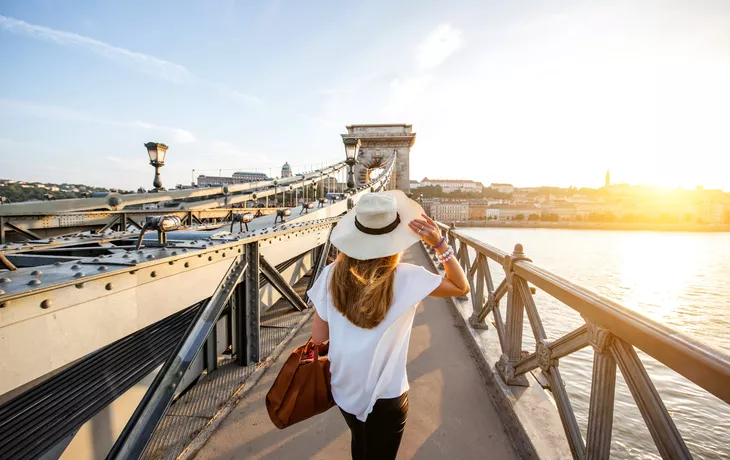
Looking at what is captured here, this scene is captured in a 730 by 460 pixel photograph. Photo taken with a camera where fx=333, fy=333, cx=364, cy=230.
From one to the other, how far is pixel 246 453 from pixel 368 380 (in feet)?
3.69

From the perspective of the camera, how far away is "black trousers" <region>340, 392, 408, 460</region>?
115 cm

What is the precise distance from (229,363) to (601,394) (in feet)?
7.95

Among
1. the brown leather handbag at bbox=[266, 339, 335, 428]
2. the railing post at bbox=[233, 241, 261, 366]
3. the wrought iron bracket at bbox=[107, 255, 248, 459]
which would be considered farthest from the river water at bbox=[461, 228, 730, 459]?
the railing post at bbox=[233, 241, 261, 366]

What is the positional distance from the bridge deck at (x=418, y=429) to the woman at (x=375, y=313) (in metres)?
0.77

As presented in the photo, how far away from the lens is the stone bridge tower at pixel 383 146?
25453 millimetres

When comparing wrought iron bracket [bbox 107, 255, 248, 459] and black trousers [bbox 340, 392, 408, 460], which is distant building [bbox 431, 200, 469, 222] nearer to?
wrought iron bracket [bbox 107, 255, 248, 459]

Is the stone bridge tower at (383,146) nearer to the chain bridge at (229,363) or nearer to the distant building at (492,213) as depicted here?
the chain bridge at (229,363)

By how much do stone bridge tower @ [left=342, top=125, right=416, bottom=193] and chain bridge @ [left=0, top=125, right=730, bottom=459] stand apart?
22.7 metres

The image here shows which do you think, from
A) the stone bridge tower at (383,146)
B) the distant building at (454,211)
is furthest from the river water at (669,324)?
the distant building at (454,211)

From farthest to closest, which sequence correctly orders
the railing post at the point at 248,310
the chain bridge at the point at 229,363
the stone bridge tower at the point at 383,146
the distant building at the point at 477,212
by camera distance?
the distant building at the point at 477,212 → the stone bridge tower at the point at 383,146 → the railing post at the point at 248,310 → the chain bridge at the point at 229,363

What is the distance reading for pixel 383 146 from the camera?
26.3 metres

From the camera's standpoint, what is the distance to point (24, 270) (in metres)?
1.21

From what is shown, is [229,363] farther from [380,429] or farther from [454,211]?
[454,211]

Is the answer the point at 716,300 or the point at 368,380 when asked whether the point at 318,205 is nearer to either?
the point at 368,380
